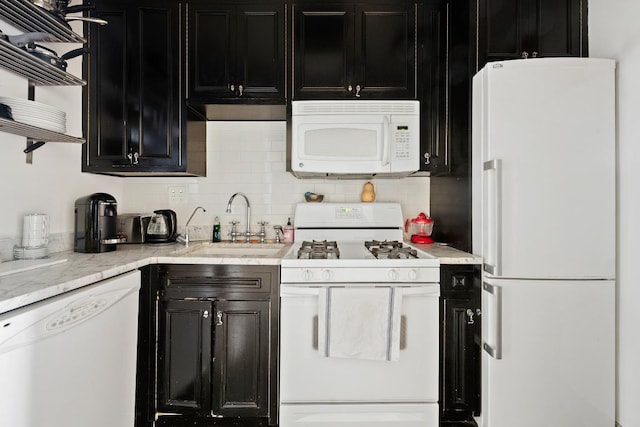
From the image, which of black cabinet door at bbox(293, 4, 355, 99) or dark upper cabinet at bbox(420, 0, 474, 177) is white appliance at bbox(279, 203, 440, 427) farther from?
black cabinet door at bbox(293, 4, 355, 99)

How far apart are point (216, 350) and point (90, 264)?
2.51ft

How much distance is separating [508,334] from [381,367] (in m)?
0.67

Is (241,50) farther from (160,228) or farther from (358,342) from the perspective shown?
(358,342)

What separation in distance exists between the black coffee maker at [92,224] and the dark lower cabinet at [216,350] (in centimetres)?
39

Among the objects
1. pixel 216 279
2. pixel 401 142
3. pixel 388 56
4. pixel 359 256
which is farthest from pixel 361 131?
pixel 216 279

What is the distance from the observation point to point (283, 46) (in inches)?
89.1

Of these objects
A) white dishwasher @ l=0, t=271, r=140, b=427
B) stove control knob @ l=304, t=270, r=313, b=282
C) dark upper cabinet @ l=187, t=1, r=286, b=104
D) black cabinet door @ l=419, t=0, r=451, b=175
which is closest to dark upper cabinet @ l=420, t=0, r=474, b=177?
black cabinet door @ l=419, t=0, r=451, b=175

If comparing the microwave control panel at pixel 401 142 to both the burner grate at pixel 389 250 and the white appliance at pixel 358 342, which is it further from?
the white appliance at pixel 358 342

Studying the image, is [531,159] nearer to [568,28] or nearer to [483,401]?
[568,28]

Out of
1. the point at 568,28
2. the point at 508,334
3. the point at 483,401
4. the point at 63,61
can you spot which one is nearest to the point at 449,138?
the point at 568,28

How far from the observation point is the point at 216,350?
1.90 m

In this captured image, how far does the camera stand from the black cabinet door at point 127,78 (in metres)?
2.25

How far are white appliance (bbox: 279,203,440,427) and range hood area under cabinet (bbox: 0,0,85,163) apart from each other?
53.0 inches

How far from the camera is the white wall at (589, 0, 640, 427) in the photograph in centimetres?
170
